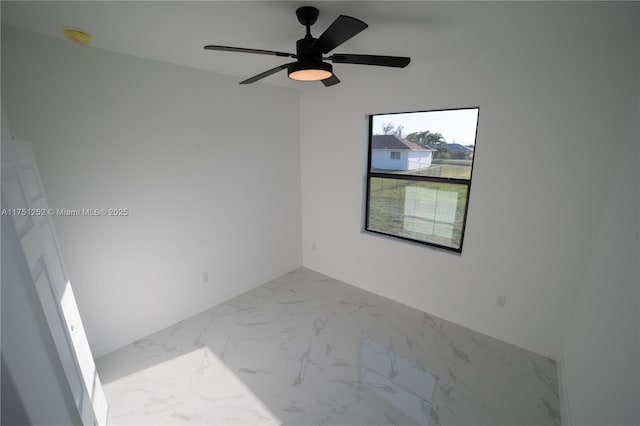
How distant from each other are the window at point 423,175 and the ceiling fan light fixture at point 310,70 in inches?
54.6

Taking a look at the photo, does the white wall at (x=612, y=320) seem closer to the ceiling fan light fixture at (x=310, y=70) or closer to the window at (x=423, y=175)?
the window at (x=423, y=175)

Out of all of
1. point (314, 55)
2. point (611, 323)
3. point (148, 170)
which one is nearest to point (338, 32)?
point (314, 55)

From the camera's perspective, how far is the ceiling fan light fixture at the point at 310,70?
1.53 meters

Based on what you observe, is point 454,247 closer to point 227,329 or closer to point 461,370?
point 461,370

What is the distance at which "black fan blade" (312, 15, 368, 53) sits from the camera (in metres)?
1.14

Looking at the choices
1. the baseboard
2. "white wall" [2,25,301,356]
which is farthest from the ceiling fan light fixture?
the baseboard

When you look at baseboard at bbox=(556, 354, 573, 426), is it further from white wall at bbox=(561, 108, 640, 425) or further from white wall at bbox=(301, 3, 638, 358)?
white wall at bbox=(301, 3, 638, 358)

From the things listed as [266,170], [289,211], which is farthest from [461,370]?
[266,170]

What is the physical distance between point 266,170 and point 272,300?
152 cm

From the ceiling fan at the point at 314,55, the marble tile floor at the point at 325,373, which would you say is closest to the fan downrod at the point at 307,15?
→ the ceiling fan at the point at 314,55

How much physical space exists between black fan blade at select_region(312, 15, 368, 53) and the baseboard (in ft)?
8.19

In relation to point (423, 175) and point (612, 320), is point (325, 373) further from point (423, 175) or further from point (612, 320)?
point (423, 175)

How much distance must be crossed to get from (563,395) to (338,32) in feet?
8.78

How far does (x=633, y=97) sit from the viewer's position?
65.3 inches
